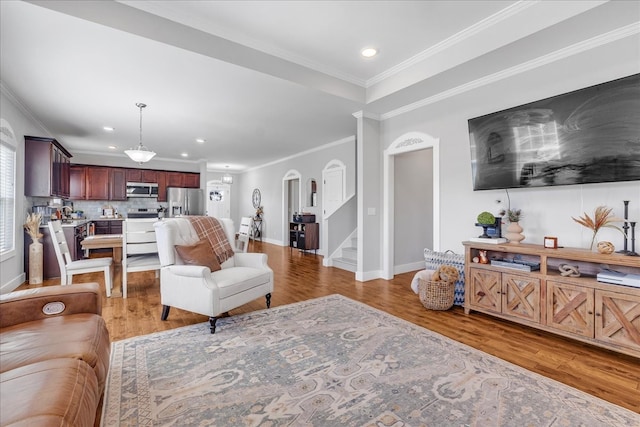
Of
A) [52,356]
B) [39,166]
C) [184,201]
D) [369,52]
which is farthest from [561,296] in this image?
[184,201]

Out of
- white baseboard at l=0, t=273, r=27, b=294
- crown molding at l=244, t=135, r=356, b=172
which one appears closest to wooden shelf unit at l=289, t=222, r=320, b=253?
crown molding at l=244, t=135, r=356, b=172

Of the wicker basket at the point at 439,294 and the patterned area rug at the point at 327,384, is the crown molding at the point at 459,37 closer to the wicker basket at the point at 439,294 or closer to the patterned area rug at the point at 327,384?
the wicker basket at the point at 439,294

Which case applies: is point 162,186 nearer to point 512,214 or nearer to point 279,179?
point 279,179

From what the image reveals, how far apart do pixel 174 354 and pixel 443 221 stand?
3.44 m

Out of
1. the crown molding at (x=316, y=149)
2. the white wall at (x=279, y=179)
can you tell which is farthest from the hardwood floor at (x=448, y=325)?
the crown molding at (x=316, y=149)

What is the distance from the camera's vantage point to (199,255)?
3143 millimetres

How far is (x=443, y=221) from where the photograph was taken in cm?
402

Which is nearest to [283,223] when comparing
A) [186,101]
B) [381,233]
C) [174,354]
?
[381,233]

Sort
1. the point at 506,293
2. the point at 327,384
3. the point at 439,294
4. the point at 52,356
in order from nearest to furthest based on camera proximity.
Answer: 1. the point at 52,356
2. the point at 327,384
3. the point at 506,293
4. the point at 439,294

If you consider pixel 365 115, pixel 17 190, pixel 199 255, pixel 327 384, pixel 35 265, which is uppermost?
pixel 365 115

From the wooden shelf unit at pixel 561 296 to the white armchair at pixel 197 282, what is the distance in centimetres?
235

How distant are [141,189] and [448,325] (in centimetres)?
861

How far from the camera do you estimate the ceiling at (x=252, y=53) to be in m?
2.61

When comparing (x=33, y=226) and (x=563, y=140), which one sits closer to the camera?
(x=563, y=140)
